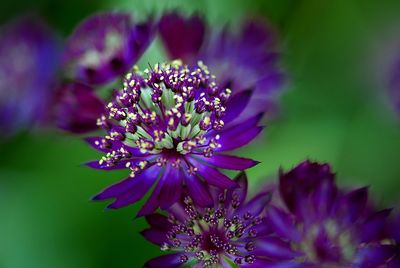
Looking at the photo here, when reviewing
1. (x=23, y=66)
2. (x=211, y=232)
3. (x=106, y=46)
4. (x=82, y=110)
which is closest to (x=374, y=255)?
(x=211, y=232)

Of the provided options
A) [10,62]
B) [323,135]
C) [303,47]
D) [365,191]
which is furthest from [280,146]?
[10,62]

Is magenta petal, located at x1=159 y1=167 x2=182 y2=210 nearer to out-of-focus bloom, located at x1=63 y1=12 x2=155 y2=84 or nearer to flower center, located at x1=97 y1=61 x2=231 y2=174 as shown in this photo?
flower center, located at x1=97 y1=61 x2=231 y2=174

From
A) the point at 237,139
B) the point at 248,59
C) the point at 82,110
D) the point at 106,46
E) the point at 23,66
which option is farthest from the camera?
the point at 23,66

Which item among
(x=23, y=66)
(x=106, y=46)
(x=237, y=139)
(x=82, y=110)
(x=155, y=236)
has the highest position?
(x=23, y=66)

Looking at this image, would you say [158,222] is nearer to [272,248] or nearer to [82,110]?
[272,248]

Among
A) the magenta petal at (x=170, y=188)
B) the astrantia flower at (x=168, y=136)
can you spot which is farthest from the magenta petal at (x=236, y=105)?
the magenta petal at (x=170, y=188)

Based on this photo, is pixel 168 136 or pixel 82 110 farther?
pixel 82 110

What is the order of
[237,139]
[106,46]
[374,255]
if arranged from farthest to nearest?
[106,46] → [237,139] → [374,255]

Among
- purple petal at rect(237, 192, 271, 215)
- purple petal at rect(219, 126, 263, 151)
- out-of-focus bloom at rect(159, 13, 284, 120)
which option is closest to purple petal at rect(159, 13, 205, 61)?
out-of-focus bloom at rect(159, 13, 284, 120)

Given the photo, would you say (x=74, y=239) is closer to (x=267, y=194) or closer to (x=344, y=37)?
(x=267, y=194)
